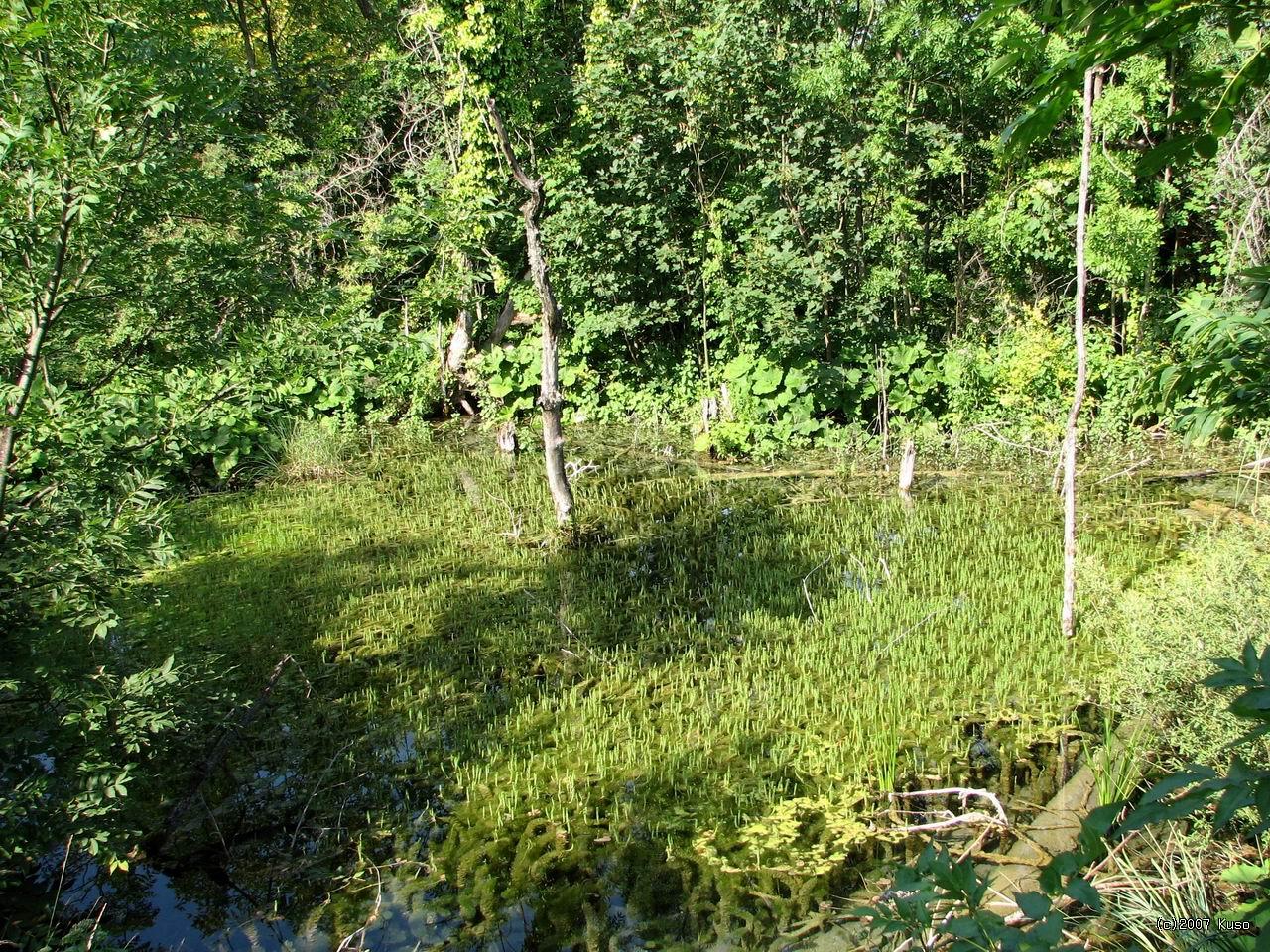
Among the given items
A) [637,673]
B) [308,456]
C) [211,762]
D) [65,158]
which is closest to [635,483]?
[308,456]

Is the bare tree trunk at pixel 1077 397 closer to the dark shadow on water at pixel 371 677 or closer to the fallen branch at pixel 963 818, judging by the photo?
the dark shadow on water at pixel 371 677

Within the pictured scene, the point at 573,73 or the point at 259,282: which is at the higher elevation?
the point at 573,73

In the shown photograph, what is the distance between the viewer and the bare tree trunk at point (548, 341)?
27.3 ft

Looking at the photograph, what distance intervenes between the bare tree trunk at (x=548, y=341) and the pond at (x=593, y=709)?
46 centimetres

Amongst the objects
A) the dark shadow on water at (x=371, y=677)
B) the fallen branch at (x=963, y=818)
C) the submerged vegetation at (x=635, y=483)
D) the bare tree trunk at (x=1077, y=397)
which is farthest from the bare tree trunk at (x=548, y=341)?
the fallen branch at (x=963, y=818)

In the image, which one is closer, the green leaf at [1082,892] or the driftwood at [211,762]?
the green leaf at [1082,892]

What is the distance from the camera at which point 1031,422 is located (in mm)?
10688

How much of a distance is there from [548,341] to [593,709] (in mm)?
4133

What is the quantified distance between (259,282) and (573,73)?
35.9ft

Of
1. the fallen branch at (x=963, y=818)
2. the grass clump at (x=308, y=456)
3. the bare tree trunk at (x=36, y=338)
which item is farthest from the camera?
the grass clump at (x=308, y=456)

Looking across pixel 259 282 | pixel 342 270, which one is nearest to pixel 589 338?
pixel 342 270

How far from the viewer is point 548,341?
8.73 meters

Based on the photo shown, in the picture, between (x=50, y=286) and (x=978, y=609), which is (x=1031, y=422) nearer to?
(x=978, y=609)

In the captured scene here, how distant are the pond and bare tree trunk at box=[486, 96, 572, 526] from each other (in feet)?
1.50
